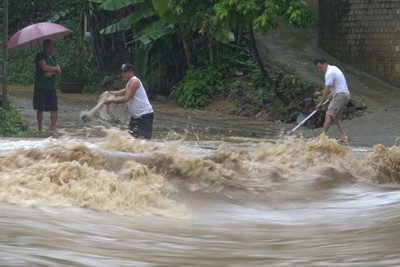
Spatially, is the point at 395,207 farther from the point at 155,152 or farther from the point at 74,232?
the point at 74,232

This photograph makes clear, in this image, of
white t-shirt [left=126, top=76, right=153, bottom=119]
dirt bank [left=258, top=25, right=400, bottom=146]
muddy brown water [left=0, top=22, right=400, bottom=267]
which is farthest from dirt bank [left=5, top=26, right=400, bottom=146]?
muddy brown water [left=0, top=22, right=400, bottom=267]

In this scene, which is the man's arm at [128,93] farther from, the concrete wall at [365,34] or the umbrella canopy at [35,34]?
the concrete wall at [365,34]

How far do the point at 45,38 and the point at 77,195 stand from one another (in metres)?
9.96

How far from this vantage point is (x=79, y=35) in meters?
27.8

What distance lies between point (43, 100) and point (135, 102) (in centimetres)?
404

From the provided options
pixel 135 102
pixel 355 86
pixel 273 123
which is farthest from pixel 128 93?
pixel 355 86

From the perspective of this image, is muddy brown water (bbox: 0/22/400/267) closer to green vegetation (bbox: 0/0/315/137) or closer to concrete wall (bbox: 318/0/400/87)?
green vegetation (bbox: 0/0/315/137)

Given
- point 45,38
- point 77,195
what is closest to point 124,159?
point 77,195

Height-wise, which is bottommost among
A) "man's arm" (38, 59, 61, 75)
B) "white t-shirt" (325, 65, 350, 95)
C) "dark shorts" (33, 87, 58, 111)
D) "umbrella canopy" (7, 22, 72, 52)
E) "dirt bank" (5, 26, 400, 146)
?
"dirt bank" (5, 26, 400, 146)

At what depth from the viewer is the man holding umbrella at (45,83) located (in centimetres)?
1630

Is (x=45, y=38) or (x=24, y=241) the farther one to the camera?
(x=45, y=38)

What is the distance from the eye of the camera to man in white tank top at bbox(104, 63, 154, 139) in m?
12.7

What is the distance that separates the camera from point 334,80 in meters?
16.3

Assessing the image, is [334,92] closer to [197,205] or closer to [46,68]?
[46,68]
